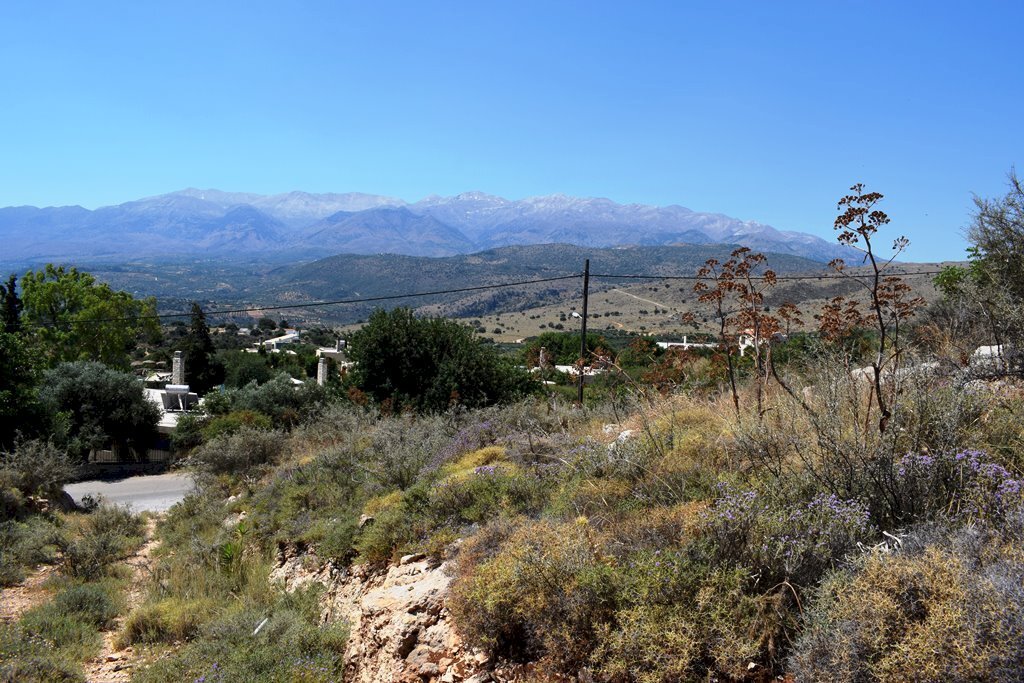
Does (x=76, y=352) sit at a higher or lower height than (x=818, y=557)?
lower

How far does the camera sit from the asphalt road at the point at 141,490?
18.4m

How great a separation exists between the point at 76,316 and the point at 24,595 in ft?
111

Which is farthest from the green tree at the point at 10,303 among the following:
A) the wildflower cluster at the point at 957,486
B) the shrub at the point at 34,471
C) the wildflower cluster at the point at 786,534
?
the wildflower cluster at the point at 957,486

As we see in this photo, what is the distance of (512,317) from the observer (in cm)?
11144

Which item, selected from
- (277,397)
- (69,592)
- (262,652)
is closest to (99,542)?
(69,592)

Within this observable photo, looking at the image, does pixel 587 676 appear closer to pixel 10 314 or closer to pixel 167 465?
pixel 167 465

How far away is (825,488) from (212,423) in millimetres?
19809

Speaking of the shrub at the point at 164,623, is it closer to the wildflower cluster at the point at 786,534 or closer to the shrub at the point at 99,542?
the shrub at the point at 99,542

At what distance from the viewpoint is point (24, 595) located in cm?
911

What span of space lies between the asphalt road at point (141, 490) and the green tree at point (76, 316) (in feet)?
56.5

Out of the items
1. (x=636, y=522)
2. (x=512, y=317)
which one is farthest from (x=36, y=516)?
(x=512, y=317)

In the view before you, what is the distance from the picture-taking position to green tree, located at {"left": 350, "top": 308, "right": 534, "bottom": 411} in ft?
58.4

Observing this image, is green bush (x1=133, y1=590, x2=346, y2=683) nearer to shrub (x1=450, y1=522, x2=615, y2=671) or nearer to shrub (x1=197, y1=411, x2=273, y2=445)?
shrub (x1=450, y1=522, x2=615, y2=671)

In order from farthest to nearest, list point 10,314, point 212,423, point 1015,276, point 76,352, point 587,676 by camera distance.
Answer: point 10,314
point 76,352
point 212,423
point 1015,276
point 587,676
